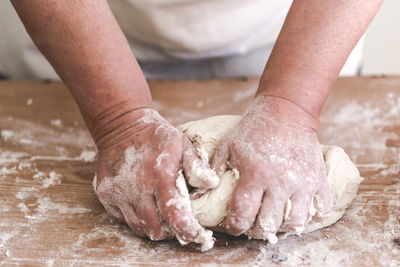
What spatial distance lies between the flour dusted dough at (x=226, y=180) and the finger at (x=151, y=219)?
0.08 m

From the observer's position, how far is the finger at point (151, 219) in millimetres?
926

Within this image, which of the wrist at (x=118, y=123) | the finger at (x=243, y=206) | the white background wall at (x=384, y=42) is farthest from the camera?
the white background wall at (x=384, y=42)

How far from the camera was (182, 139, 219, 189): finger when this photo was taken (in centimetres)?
92

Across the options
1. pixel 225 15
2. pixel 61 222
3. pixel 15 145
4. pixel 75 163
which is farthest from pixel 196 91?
pixel 61 222

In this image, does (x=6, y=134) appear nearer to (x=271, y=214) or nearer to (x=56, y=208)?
(x=56, y=208)

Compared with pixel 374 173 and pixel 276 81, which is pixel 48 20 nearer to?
pixel 276 81

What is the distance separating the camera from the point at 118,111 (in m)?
1.04

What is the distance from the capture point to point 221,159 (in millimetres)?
970

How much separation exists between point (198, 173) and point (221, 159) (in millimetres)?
77

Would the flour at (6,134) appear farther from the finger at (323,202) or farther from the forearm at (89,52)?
the finger at (323,202)

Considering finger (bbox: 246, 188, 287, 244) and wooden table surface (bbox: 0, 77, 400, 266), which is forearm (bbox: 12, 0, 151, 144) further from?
finger (bbox: 246, 188, 287, 244)

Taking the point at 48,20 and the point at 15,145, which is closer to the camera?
the point at 48,20

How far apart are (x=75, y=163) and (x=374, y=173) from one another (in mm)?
828

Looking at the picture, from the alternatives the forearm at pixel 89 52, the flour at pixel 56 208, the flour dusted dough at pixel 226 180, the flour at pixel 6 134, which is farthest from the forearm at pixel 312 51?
the flour at pixel 6 134
